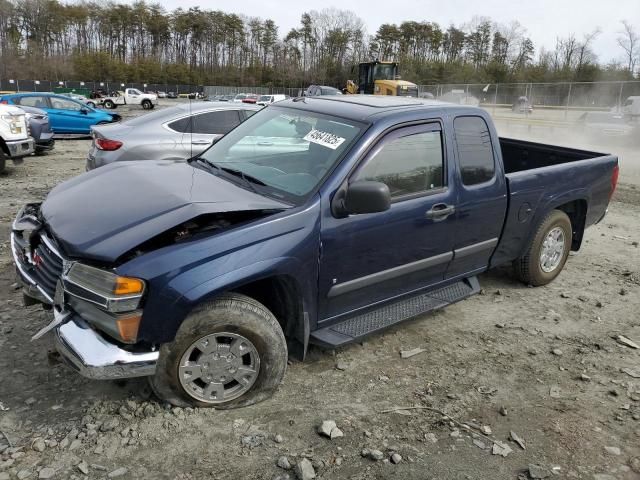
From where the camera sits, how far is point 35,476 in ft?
8.59

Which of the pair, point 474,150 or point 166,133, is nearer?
point 474,150

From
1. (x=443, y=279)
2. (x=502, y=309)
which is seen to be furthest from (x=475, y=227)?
(x=502, y=309)

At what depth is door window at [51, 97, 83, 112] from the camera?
651 inches

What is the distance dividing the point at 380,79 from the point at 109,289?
27535 mm

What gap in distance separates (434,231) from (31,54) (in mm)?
95052

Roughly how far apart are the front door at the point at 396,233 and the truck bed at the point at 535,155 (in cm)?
253

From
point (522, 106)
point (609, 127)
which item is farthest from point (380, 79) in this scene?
point (609, 127)

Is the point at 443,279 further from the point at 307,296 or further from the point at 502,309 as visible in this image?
the point at 307,296

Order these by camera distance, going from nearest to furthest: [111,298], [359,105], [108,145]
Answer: [111,298] → [359,105] → [108,145]

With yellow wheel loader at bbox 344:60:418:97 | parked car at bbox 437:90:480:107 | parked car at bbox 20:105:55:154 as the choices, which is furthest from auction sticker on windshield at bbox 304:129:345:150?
parked car at bbox 437:90:480:107

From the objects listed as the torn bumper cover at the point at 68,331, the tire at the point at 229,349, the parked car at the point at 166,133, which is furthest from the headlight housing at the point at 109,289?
the parked car at the point at 166,133

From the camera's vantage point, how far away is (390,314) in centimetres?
388

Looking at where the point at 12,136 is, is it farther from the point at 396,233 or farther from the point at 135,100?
the point at 135,100

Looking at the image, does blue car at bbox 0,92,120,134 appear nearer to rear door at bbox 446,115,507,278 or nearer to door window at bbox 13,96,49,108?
door window at bbox 13,96,49,108
